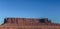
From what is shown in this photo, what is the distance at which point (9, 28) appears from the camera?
28.2ft

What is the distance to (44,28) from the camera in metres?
8.60

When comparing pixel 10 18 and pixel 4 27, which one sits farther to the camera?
pixel 10 18

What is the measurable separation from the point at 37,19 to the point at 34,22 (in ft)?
1.02

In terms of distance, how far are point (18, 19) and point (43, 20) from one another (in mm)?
1865

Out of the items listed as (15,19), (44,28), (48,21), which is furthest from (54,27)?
(15,19)

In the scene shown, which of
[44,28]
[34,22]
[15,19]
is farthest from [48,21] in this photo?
[15,19]

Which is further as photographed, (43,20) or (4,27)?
(43,20)

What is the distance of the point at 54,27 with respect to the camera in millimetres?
8844

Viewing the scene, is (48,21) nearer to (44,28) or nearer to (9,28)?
(44,28)

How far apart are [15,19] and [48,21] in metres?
2.47

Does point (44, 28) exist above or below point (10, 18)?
below

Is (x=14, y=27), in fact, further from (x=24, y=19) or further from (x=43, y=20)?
(x=43, y=20)

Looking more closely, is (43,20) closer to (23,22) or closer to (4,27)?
(23,22)

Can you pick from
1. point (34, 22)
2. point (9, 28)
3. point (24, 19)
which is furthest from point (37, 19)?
point (9, 28)
